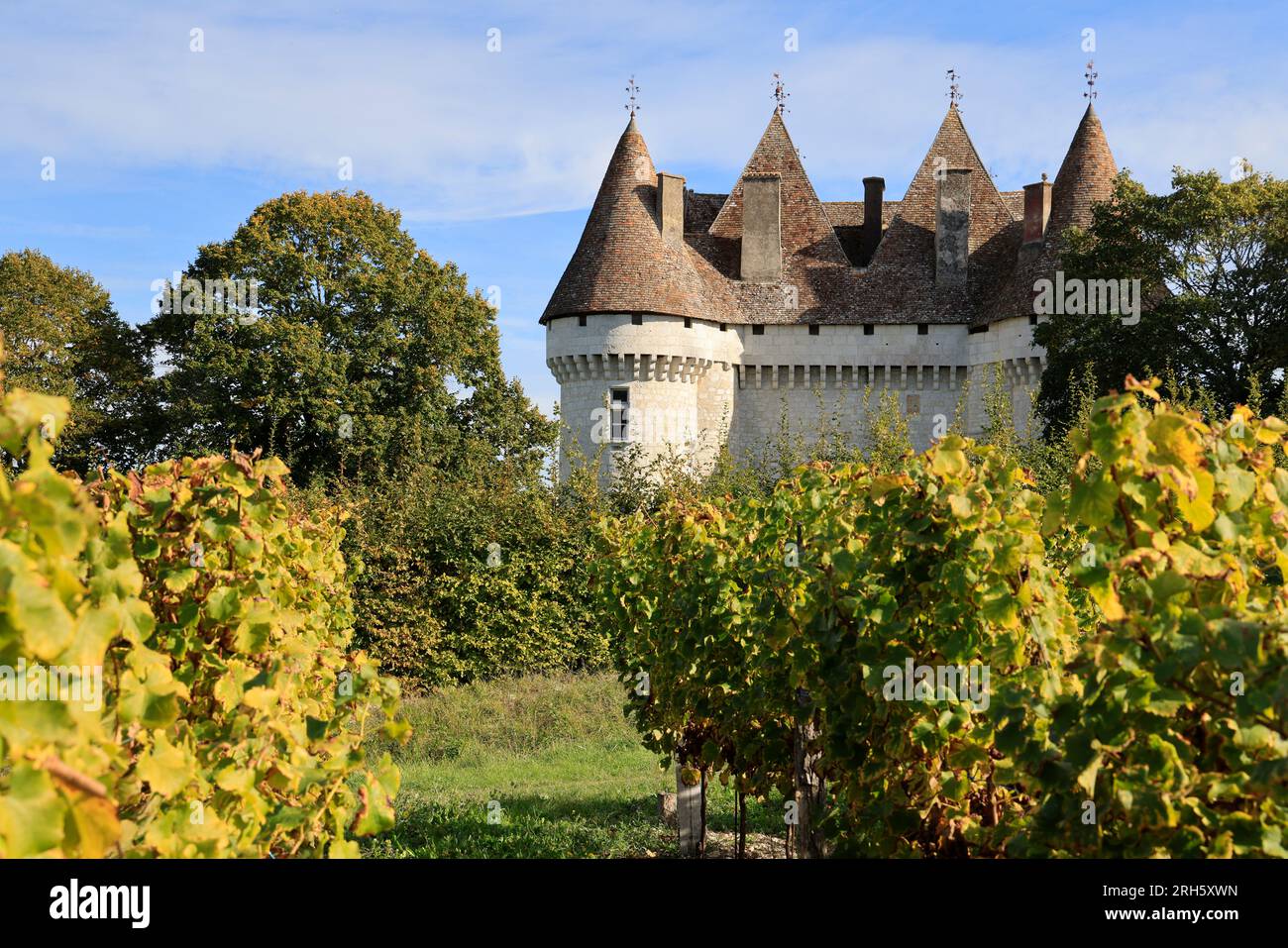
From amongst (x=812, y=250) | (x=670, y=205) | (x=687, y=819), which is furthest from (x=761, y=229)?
(x=687, y=819)

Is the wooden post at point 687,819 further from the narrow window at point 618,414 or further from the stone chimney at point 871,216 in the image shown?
the stone chimney at point 871,216

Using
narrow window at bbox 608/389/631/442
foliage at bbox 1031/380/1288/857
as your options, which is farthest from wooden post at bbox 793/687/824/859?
narrow window at bbox 608/389/631/442

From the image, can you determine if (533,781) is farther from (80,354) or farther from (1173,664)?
(80,354)

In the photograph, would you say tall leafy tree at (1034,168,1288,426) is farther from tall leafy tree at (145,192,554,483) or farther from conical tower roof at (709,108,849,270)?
tall leafy tree at (145,192,554,483)

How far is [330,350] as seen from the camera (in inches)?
1337

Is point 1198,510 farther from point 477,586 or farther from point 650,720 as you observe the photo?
point 477,586

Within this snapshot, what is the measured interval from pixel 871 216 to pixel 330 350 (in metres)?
17.7

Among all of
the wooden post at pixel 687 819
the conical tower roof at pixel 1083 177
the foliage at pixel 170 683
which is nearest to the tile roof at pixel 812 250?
the conical tower roof at pixel 1083 177

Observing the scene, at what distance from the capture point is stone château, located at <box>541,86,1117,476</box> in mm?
34125

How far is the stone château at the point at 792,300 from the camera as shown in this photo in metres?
34.1

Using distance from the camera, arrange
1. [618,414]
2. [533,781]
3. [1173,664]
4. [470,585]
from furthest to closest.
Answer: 1. [618,414]
2. [470,585]
3. [533,781]
4. [1173,664]

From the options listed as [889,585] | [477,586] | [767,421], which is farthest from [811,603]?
[767,421]

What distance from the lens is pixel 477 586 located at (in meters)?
20.0

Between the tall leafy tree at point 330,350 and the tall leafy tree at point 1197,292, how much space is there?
1461 cm
